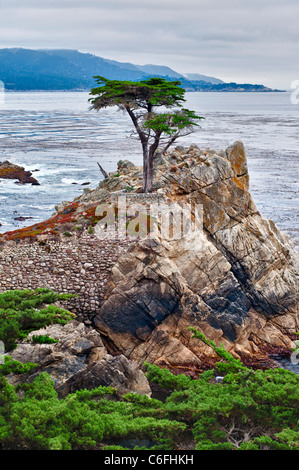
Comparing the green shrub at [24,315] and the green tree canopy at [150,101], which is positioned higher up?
the green tree canopy at [150,101]

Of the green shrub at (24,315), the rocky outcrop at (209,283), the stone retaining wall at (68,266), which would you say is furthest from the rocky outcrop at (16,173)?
the green shrub at (24,315)

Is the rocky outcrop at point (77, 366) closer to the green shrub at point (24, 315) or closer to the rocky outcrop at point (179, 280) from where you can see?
the rocky outcrop at point (179, 280)

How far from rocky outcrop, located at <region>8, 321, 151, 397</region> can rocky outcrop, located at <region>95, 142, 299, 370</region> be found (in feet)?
10.2

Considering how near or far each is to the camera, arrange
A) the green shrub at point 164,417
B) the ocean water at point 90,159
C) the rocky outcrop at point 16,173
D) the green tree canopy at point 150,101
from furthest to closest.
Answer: the rocky outcrop at point 16,173 < the ocean water at point 90,159 < the green tree canopy at point 150,101 < the green shrub at point 164,417

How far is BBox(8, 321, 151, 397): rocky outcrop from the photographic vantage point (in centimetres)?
1385

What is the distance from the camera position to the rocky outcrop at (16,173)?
2022 inches

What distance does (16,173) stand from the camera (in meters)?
54.0

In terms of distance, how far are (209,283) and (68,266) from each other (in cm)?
590

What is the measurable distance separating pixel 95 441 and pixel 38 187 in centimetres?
4019

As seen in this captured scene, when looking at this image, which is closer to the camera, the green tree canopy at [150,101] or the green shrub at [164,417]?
the green shrub at [164,417]

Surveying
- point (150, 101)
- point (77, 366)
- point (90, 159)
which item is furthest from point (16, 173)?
point (77, 366)

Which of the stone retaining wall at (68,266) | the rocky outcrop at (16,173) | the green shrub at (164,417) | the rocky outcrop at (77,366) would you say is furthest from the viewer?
the rocky outcrop at (16,173)

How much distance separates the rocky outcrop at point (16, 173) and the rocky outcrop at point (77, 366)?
37029mm

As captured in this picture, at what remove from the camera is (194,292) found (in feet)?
64.1
